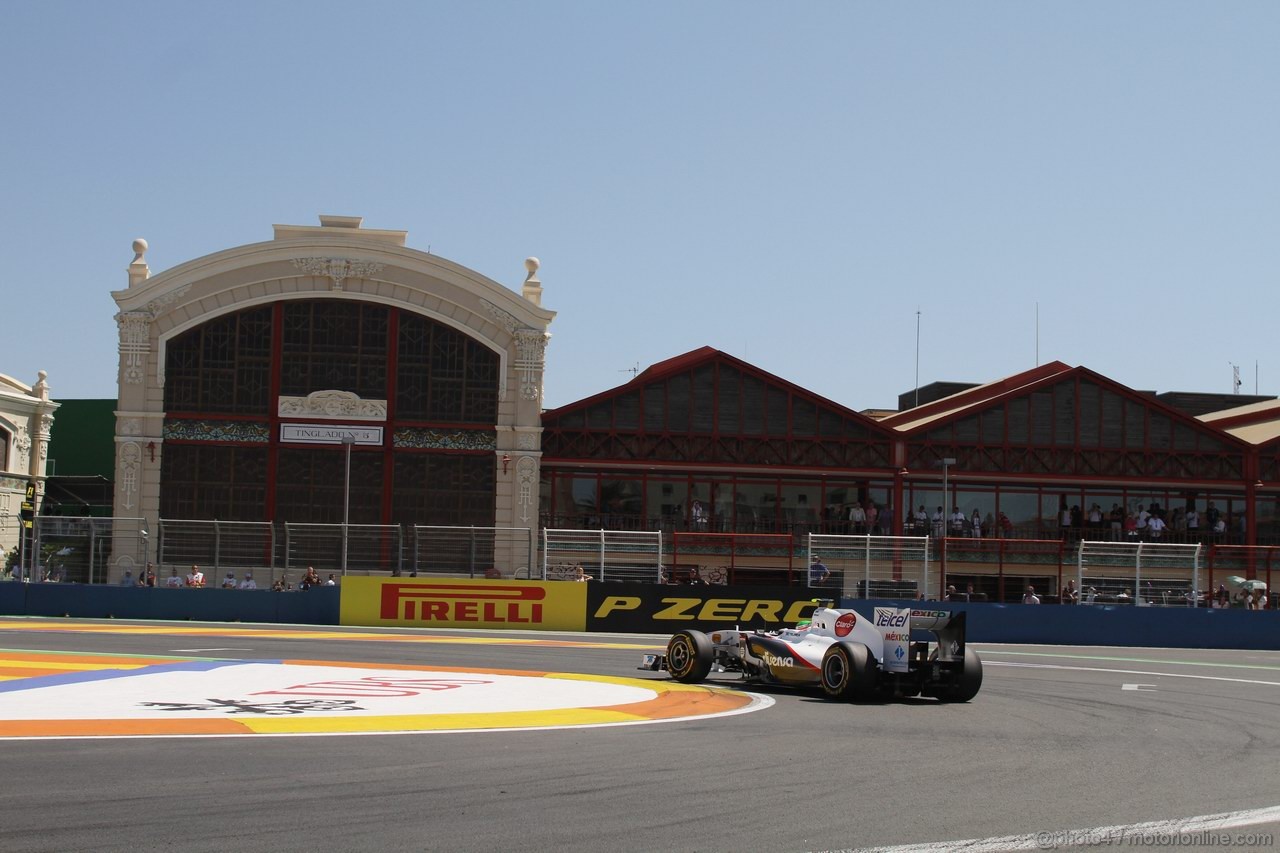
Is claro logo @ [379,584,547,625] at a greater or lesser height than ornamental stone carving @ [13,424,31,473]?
lesser

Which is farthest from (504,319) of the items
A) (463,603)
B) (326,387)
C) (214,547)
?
(463,603)

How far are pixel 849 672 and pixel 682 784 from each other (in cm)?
732

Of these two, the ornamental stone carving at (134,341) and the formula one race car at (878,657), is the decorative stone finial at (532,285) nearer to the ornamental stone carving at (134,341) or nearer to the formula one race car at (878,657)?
the ornamental stone carving at (134,341)

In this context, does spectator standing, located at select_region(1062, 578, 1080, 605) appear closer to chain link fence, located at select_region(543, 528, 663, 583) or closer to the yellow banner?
chain link fence, located at select_region(543, 528, 663, 583)

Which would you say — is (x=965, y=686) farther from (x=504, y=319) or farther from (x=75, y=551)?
(x=504, y=319)

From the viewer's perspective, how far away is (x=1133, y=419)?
50.2 m

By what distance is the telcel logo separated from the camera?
17739 mm

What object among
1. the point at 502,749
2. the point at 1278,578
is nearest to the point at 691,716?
the point at 502,749

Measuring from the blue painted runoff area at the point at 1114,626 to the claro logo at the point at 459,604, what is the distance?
7.95 metres

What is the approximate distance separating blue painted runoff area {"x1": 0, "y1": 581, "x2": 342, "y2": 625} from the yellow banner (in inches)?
29.9

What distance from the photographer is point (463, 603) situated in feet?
117

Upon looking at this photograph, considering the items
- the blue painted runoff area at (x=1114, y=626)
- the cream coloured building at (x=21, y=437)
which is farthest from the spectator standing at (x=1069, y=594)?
the cream coloured building at (x=21, y=437)

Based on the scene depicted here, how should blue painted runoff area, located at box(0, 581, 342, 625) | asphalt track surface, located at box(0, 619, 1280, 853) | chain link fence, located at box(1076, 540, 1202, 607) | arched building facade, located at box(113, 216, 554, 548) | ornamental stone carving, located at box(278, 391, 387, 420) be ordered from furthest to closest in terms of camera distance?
ornamental stone carving, located at box(278, 391, 387, 420)
arched building facade, located at box(113, 216, 554, 548)
blue painted runoff area, located at box(0, 581, 342, 625)
chain link fence, located at box(1076, 540, 1202, 607)
asphalt track surface, located at box(0, 619, 1280, 853)

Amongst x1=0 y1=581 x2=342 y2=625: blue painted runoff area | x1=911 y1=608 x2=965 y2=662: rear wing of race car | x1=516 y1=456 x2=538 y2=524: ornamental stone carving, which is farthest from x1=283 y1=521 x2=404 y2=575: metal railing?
x1=911 y1=608 x2=965 y2=662: rear wing of race car
